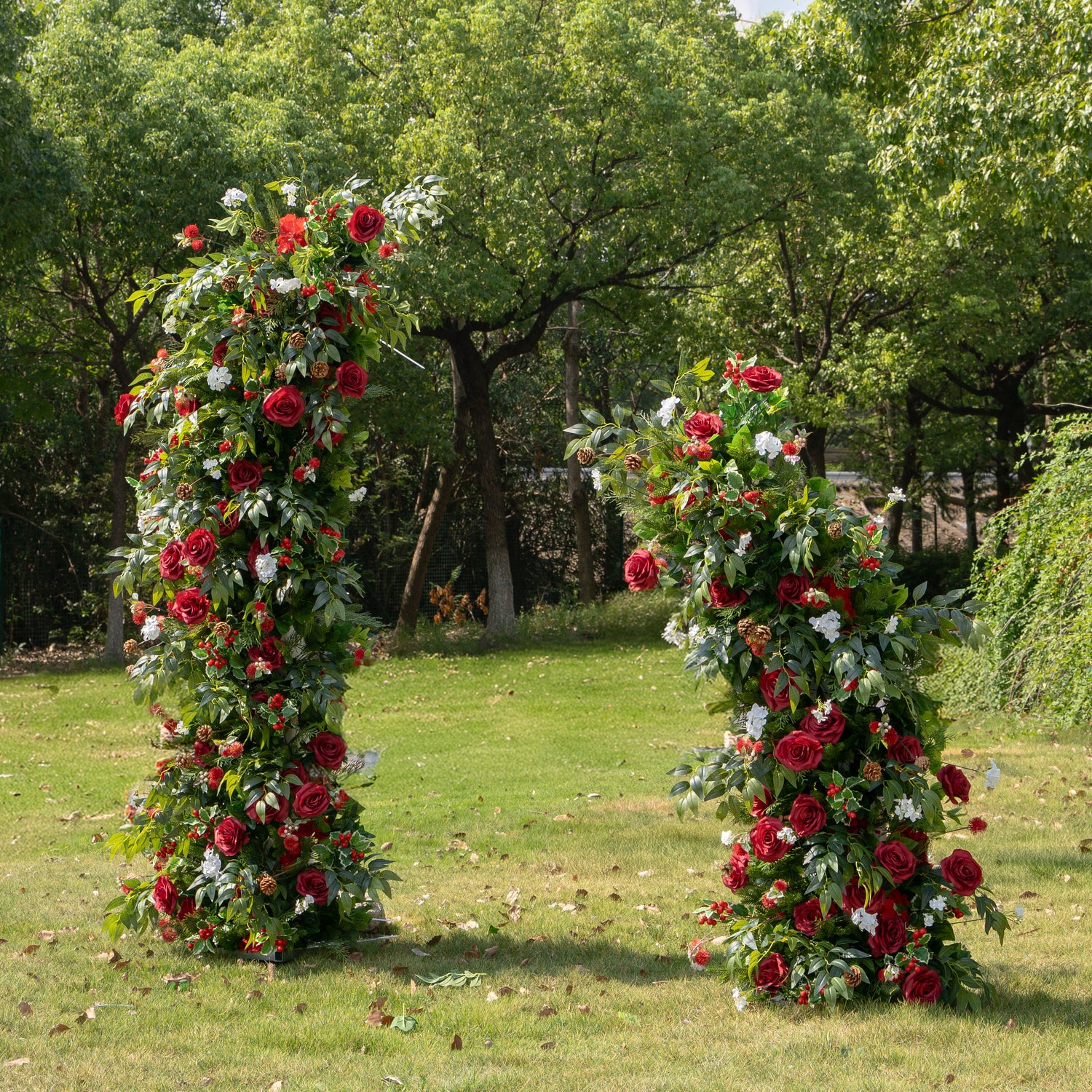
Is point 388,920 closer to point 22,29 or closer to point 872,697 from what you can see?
point 872,697

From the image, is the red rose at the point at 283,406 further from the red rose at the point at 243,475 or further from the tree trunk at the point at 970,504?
the tree trunk at the point at 970,504

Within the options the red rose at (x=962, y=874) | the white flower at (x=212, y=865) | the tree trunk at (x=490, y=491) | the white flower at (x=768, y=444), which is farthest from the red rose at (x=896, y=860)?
the tree trunk at (x=490, y=491)

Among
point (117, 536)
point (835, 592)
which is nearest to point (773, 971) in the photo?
point (835, 592)

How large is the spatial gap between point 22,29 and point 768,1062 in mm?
14979

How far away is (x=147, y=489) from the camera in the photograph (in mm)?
5160

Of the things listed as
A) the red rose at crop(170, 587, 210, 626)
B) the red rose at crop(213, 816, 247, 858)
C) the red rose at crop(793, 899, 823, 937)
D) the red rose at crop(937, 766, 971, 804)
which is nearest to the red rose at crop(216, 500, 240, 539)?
the red rose at crop(170, 587, 210, 626)

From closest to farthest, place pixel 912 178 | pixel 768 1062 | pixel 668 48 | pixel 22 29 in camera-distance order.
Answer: pixel 768 1062, pixel 912 178, pixel 22 29, pixel 668 48

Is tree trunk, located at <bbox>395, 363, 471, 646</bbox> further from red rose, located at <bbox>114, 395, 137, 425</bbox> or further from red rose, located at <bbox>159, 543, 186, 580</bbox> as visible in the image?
red rose, located at <bbox>159, 543, 186, 580</bbox>

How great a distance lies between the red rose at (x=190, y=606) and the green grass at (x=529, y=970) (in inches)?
56.7

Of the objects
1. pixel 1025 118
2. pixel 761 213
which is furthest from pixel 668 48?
pixel 1025 118

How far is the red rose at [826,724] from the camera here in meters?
4.07

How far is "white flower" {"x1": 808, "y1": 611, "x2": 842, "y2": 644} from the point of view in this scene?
13.3ft

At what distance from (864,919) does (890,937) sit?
0.15m

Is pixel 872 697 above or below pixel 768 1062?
above
